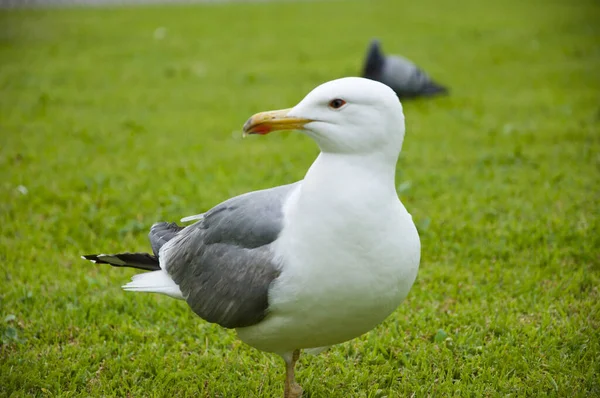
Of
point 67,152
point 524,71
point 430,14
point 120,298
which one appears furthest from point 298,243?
point 430,14

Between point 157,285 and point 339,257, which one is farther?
point 157,285

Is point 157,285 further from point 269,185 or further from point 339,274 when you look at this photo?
point 269,185

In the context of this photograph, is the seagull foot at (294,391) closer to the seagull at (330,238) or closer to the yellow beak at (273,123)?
the seagull at (330,238)

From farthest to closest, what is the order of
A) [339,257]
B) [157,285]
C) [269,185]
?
[269,185] → [157,285] → [339,257]

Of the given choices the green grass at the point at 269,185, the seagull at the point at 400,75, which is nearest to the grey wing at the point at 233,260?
the green grass at the point at 269,185

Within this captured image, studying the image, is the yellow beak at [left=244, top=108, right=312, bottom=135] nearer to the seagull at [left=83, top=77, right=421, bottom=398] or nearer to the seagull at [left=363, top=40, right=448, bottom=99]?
the seagull at [left=83, top=77, right=421, bottom=398]

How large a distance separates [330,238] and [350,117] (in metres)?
0.47

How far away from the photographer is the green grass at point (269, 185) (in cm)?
340

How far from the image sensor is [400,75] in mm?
8859

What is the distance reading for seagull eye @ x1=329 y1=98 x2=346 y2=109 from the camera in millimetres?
2486

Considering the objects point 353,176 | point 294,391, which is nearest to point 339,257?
point 353,176

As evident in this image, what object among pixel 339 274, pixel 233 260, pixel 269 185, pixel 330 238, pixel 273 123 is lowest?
pixel 269 185

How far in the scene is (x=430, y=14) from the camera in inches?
614

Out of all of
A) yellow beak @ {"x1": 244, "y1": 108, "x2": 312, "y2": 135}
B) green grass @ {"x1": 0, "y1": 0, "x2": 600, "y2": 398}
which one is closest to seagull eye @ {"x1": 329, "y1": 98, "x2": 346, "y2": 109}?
yellow beak @ {"x1": 244, "y1": 108, "x2": 312, "y2": 135}
